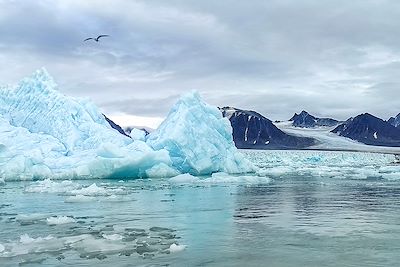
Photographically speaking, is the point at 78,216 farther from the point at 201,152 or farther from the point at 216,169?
the point at 216,169

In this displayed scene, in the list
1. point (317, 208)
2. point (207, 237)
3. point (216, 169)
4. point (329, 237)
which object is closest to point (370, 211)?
point (317, 208)

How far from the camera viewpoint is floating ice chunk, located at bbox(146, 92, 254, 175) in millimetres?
30797

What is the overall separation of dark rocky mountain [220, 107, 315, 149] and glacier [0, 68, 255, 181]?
5360 inches

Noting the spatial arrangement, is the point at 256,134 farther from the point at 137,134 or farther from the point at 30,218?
the point at 30,218

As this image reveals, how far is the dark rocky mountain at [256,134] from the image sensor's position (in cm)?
17588

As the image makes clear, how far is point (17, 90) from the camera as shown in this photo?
33.6 meters

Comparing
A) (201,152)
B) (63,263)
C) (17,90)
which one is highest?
(17,90)

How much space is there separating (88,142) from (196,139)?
6.48 metres

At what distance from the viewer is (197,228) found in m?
12.7

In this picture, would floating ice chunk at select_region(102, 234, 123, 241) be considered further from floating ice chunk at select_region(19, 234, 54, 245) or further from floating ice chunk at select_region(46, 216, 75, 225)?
floating ice chunk at select_region(46, 216, 75, 225)

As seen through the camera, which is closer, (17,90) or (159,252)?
(159,252)

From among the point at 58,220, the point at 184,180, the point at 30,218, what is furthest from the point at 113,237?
the point at 184,180

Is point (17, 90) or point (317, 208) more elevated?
point (17, 90)

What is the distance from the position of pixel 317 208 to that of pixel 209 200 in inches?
162
